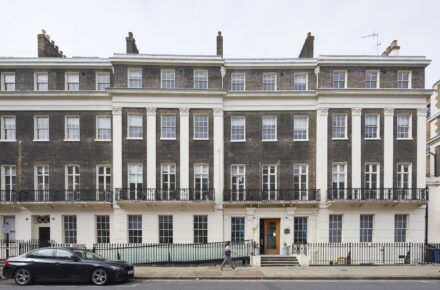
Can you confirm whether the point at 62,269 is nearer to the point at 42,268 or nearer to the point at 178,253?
the point at 42,268

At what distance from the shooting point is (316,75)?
19.9m

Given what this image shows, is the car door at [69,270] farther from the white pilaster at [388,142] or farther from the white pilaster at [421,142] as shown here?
the white pilaster at [421,142]

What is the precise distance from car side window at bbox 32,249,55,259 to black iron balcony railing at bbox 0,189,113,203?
6811 millimetres

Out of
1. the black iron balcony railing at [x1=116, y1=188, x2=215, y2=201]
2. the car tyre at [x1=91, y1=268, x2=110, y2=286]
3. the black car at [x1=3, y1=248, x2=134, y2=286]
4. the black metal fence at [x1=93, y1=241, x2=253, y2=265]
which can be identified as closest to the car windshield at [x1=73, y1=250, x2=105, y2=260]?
the black car at [x1=3, y1=248, x2=134, y2=286]

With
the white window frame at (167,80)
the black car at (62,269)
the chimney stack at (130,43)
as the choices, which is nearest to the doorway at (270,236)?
the black car at (62,269)

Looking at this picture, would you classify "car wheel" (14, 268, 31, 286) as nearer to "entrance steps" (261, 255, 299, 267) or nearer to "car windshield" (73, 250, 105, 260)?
"car windshield" (73, 250, 105, 260)

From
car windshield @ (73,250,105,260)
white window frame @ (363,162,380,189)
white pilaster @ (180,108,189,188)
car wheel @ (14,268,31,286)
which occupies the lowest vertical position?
car wheel @ (14,268,31,286)

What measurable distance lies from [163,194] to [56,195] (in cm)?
668

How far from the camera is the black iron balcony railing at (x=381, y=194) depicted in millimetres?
19125

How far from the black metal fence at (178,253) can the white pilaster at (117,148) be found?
3940 mm

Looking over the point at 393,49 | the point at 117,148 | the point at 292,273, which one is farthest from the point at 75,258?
the point at 393,49

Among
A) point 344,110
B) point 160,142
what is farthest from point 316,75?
point 160,142

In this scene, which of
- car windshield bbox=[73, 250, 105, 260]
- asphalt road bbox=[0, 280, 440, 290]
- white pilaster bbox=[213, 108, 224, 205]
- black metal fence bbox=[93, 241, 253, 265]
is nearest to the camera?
asphalt road bbox=[0, 280, 440, 290]

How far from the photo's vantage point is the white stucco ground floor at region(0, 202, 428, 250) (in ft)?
63.3
